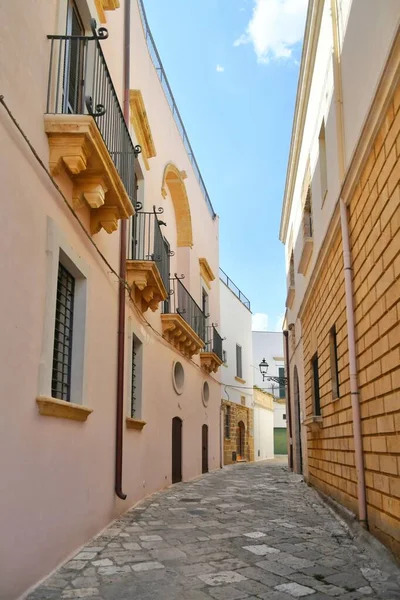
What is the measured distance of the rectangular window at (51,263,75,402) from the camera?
18.5 feet

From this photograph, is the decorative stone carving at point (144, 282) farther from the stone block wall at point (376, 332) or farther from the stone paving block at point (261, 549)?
the stone paving block at point (261, 549)

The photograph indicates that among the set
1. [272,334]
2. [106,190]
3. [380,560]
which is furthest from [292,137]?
[272,334]

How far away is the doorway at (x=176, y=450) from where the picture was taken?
13.2m

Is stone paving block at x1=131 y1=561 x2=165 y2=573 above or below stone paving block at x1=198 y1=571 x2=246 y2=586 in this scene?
above

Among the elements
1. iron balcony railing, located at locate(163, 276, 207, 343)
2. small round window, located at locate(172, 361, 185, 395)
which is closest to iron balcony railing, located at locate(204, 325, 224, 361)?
iron balcony railing, located at locate(163, 276, 207, 343)

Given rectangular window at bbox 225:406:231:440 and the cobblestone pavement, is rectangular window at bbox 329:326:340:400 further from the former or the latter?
rectangular window at bbox 225:406:231:440

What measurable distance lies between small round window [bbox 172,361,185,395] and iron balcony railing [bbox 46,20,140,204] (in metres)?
6.27

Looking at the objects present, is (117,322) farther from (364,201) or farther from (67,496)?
(364,201)

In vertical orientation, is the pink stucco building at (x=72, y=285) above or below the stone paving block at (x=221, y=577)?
above

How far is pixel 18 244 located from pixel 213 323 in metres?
15.4

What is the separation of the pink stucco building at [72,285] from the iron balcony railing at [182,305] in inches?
71.6

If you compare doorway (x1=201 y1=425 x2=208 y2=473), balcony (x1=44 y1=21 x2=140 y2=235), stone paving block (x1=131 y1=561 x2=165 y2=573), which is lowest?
stone paving block (x1=131 y1=561 x2=165 y2=573)

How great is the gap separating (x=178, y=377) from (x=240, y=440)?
41.3ft

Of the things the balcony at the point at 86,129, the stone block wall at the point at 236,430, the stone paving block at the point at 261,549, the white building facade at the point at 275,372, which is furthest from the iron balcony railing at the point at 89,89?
the white building facade at the point at 275,372
